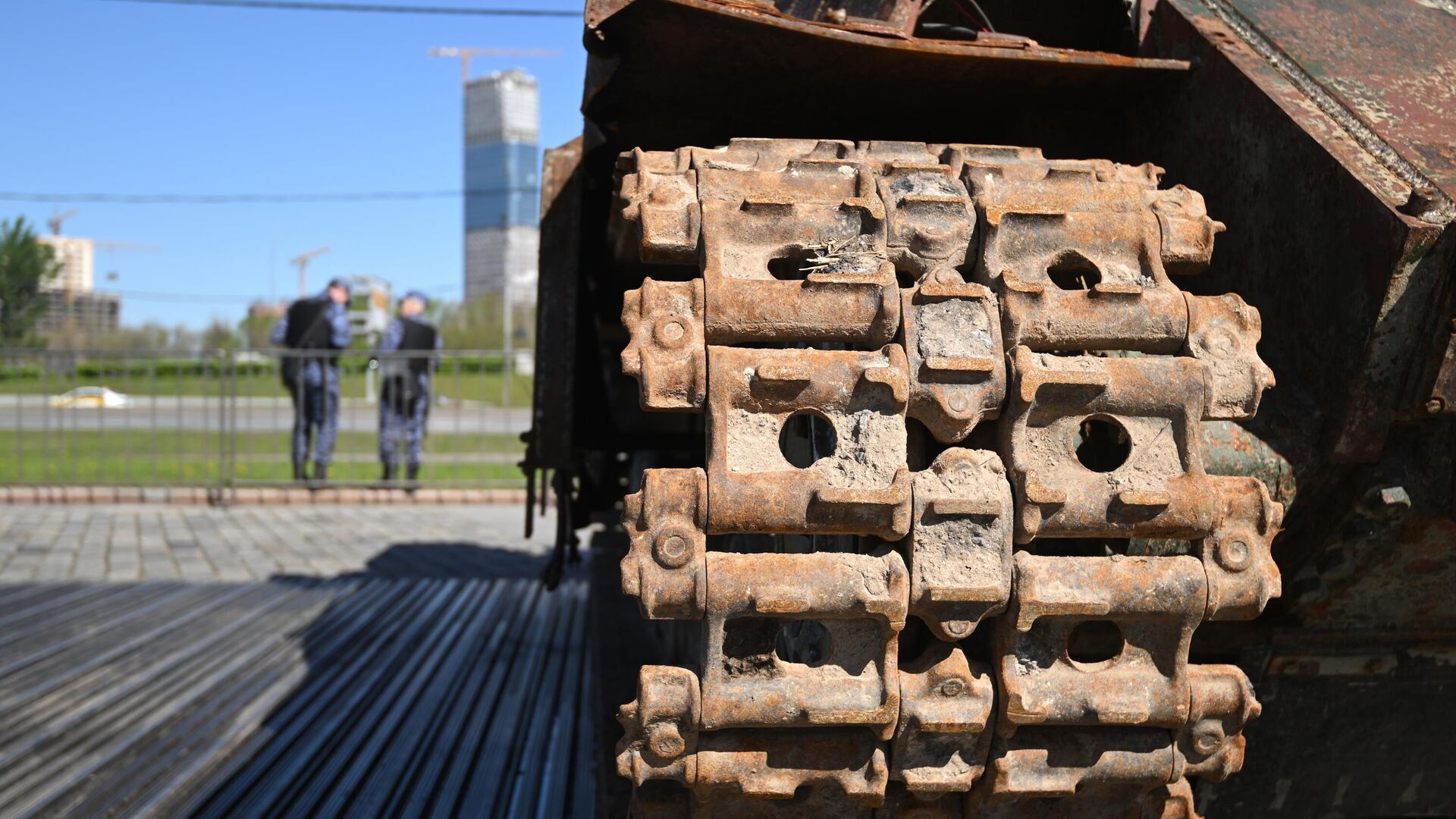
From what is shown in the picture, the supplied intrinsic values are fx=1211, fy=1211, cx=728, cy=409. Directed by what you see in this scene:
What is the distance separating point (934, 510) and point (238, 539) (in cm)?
728

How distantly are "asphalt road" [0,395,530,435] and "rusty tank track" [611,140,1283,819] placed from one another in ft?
30.7

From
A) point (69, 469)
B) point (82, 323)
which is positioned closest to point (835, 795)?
point (69, 469)

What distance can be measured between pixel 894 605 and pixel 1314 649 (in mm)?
1106

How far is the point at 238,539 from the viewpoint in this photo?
8.06 m

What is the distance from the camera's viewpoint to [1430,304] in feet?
6.29

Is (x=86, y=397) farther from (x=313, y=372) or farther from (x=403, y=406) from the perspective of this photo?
(x=403, y=406)

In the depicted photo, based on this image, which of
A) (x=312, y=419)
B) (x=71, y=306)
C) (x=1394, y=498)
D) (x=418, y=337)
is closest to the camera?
(x=1394, y=498)

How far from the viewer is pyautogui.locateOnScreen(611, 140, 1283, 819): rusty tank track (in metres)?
1.73

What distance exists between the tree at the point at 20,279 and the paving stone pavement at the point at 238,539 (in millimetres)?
10523

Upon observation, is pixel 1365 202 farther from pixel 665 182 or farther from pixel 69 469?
pixel 69 469

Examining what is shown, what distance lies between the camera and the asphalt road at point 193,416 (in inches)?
456

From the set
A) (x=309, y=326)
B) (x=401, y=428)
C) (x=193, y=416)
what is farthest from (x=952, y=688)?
(x=193, y=416)

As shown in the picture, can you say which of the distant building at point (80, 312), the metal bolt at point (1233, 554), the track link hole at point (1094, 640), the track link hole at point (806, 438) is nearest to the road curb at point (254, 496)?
the track link hole at point (806, 438)

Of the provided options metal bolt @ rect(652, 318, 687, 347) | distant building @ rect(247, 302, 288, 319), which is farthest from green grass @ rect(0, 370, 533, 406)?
distant building @ rect(247, 302, 288, 319)
